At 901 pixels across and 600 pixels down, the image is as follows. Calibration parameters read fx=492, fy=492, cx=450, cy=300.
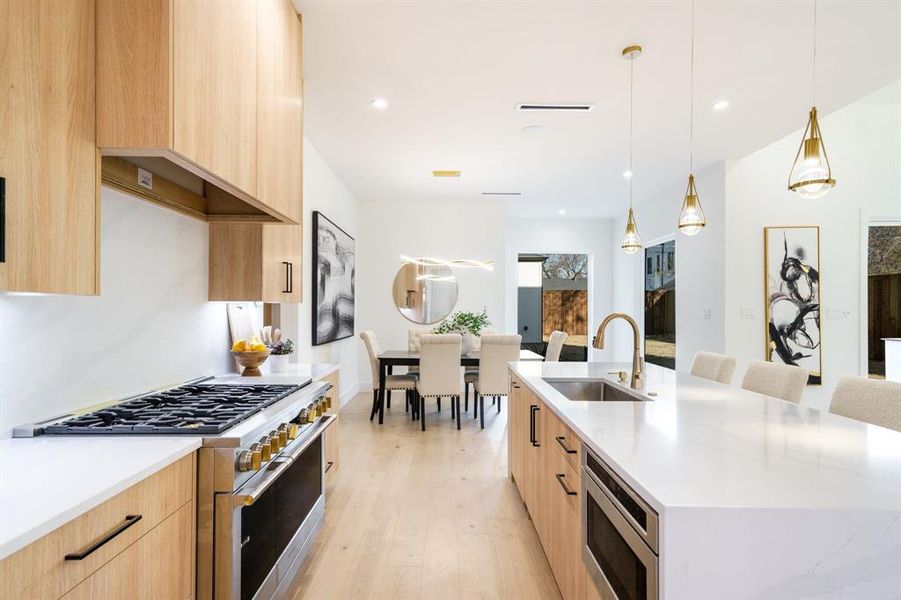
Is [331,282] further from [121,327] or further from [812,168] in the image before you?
[812,168]

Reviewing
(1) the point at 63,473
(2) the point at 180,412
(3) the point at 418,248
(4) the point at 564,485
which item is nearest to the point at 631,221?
(4) the point at 564,485

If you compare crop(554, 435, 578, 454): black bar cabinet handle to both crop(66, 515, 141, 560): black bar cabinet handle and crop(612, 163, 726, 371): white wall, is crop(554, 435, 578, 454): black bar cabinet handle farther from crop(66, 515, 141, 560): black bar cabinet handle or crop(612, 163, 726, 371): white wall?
crop(612, 163, 726, 371): white wall

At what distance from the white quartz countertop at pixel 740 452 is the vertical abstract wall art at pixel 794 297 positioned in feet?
11.1

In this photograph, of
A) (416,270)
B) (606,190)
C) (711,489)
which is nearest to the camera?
(711,489)

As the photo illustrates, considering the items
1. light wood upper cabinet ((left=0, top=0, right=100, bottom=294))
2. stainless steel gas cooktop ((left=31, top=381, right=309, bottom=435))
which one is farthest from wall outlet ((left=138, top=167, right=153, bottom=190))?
stainless steel gas cooktop ((left=31, top=381, right=309, bottom=435))

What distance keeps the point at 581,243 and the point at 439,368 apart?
455 cm

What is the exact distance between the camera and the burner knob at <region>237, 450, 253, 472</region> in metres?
1.49

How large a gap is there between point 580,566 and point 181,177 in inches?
84.7

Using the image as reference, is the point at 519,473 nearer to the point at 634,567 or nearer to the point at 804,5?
the point at 634,567

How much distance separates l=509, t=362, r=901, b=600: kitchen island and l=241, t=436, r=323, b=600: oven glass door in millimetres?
1058

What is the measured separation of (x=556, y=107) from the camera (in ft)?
11.8

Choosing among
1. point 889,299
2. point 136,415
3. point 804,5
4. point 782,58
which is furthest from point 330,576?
point 889,299

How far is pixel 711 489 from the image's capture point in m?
1.03

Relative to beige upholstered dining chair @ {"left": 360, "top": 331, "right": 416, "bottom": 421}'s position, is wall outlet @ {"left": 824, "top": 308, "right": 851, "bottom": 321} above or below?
above
